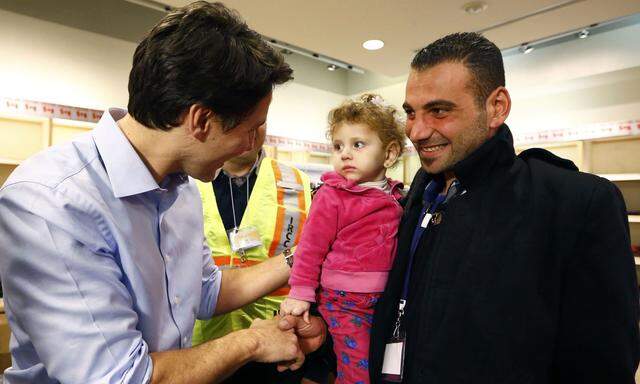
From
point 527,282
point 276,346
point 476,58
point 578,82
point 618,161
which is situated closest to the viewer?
point 527,282

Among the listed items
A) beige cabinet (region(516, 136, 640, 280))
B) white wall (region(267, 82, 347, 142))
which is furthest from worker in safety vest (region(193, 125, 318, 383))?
white wall (region(267, 82, 347, 142))

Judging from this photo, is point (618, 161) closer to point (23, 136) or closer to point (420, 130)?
point (420, 130)

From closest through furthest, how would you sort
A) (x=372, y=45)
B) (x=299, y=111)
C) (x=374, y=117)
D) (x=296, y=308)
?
1. (x=296, y=308)
2. (x=374, y=117)
3. (x=372, y=45)
4. (x=299, y=111)

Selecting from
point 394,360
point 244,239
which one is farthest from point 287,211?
point 394,360

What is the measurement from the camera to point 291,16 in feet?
14.5

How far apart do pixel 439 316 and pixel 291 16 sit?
407 centimetres

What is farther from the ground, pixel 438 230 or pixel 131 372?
pixel 438 230

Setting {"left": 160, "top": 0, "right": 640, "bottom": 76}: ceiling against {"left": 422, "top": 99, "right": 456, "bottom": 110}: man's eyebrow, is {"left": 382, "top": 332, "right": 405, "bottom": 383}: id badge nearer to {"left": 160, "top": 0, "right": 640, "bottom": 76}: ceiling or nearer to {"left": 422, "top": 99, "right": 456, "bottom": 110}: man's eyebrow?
{"left": 422, "top": 99, "right": 456, "bottom": 110}: man's eyebrow

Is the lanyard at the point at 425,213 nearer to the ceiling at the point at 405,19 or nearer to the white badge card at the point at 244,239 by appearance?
the white badge card at the point at 244,239

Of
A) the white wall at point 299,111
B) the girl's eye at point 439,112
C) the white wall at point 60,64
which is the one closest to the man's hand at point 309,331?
the girl's eye at point 439,112

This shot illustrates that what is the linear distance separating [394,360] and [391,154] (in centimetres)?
81

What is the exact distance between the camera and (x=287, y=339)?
1.44 meters

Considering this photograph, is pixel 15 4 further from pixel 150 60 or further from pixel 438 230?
pixel 438 230

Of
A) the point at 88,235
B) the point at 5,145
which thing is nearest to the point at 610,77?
the point at 88,235
